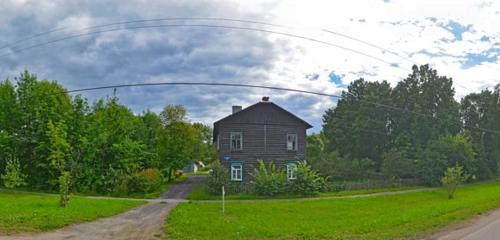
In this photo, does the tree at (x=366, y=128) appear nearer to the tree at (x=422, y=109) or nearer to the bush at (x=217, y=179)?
the tree at (x=422, y=109)

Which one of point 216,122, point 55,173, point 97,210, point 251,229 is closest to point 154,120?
point 216,122

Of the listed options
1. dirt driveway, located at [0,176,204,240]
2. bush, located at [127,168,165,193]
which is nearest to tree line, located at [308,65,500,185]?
bush, located at [127,168,165,193]

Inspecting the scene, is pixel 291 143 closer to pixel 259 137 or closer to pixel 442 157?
pixel 259 137

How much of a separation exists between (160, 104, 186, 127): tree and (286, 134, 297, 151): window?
54.7ft

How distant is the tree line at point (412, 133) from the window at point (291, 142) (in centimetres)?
756

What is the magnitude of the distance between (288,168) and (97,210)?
2324 centimetres

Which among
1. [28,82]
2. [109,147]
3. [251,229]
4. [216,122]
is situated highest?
[28,82]

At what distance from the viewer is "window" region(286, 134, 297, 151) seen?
4291cm

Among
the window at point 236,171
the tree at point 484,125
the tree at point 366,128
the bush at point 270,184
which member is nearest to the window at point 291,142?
the window at point 236,171

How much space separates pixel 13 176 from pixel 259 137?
2051 centimetres

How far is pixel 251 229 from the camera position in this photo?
15.8m

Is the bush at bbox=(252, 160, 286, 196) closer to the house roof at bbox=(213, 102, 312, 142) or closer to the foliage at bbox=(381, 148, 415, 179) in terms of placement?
the house roof at bbox=(213, 102, 312, 142)

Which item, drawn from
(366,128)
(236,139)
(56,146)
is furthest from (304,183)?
(366,128)

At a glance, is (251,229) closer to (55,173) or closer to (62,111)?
(55,173)
